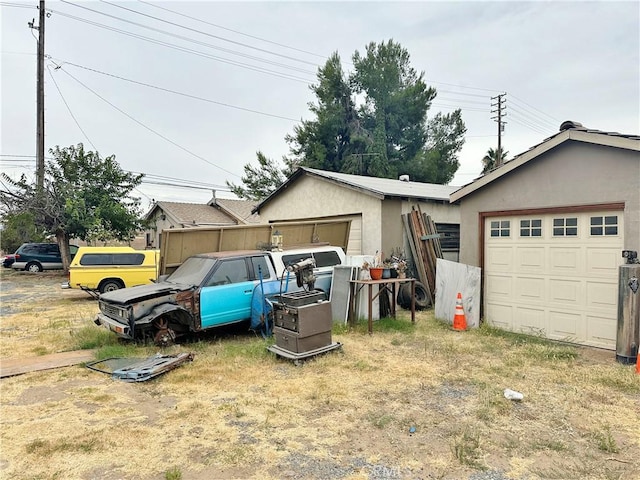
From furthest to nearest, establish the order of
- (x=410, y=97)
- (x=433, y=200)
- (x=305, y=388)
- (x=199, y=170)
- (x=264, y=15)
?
(x=199, y=170)
(x=410, y=97)
(x=264, y=15)
(x=433, y=200)
(x=305, y=388)

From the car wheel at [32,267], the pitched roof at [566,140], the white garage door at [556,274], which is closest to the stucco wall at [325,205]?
the pitched roof at [566,140]

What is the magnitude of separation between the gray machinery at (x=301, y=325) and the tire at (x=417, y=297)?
445cm

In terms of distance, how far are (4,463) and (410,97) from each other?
80.7ft

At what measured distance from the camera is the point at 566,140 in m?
6.55

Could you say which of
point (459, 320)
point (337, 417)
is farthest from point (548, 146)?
point (337, 417)

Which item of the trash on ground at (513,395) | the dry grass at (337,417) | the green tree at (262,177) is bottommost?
the dry grass at (337,417)

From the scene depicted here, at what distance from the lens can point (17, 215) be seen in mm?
18812

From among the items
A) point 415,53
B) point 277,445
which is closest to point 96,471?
point 277,445

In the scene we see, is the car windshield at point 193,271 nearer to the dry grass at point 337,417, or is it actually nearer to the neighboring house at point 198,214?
the dry grass at point 337,417

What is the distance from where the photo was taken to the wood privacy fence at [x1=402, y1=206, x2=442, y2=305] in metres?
10.4

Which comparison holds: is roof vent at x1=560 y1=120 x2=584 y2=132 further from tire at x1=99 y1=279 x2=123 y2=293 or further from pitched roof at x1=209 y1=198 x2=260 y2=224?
pitched roof at x1=209 y1=198 x2=260 y2=224

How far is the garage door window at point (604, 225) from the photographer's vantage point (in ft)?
20.3

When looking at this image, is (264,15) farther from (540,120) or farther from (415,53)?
(540,120)

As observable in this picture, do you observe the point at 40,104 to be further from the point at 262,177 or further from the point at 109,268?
the point at 262,177
